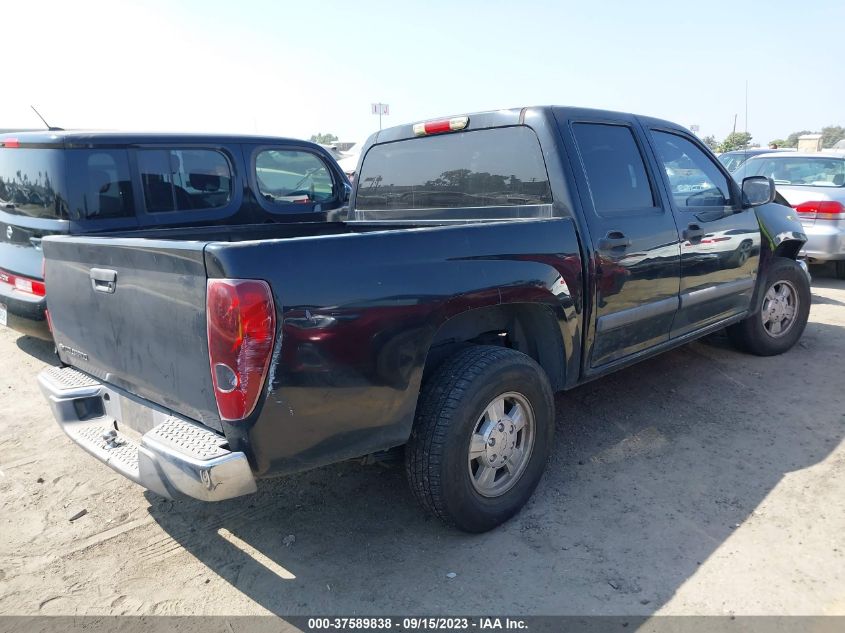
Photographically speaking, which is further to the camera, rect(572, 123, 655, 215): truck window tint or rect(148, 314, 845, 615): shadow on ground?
rect(572, 123, 655, 215): truck window tint

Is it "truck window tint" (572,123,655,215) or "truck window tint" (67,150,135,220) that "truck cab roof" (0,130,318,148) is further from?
"truck window tint" (572,123,655,215)

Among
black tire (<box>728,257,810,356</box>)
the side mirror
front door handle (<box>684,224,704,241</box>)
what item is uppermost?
the side mirror

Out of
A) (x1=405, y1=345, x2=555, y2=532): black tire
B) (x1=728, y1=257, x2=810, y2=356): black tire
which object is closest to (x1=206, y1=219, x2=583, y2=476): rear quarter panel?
(x1=405, y1=345, x2=555, y2=532): black tire

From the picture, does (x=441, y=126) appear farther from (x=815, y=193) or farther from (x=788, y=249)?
(x=815, y=193)

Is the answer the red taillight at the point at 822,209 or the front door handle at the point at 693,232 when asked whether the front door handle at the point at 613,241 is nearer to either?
the front door handle at the point at 693,232

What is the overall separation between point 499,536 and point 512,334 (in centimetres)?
102

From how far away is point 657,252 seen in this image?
12.0 feet

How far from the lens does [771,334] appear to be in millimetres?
5188

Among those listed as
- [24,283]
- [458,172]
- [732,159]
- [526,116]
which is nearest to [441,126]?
[458,172]

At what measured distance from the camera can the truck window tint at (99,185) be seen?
483cm

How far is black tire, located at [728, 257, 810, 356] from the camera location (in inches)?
197

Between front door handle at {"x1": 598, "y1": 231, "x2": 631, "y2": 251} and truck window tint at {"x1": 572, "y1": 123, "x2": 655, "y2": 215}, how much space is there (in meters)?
0.14

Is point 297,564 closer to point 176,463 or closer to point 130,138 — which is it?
point 176,463

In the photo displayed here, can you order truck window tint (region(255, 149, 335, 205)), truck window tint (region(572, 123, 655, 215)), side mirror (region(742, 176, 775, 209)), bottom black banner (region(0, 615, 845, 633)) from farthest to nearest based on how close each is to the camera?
1. truck window tint (region(255, 149, 335, 205))
2. side mirror (region(742, 176, 775, 209))
3. truck window tint (region(572, 123, 655, 215))
4. bottom black banner (region(0, 615, 845, 633))
